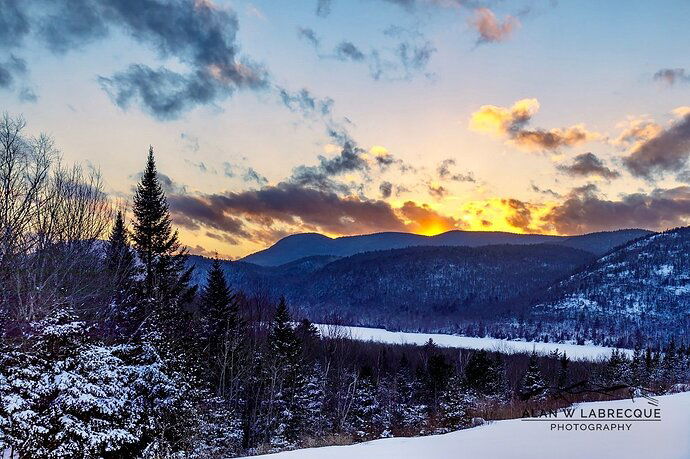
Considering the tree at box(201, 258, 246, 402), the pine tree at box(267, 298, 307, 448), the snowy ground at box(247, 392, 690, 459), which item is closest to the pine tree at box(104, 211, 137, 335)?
the tree at box(201, 258, 246, 402)

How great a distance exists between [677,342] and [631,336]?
41.0 feet

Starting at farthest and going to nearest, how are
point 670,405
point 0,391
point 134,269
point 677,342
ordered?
1. point 677,342
2. point 134,269
3. point 670,405
4. point 0,391

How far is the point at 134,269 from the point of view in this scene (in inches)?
1074

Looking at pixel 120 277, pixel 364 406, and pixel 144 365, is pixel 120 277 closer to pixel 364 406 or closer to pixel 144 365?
pixel 144 365

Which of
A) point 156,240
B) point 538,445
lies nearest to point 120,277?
point 156,240

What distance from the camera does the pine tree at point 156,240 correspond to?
2747 cm

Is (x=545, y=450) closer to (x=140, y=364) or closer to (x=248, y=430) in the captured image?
(x=140, y=364)

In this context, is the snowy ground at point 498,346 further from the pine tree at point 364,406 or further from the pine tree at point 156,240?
the pine tree at point 156,240

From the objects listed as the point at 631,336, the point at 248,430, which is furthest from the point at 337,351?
the point at 631,336

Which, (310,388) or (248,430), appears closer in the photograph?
(248,430)

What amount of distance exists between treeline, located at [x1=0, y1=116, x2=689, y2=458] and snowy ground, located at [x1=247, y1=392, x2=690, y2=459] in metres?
1.12

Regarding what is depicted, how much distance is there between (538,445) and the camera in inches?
352

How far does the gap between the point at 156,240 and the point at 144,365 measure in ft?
38.2

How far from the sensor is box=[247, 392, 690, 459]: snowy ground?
8.21 m
